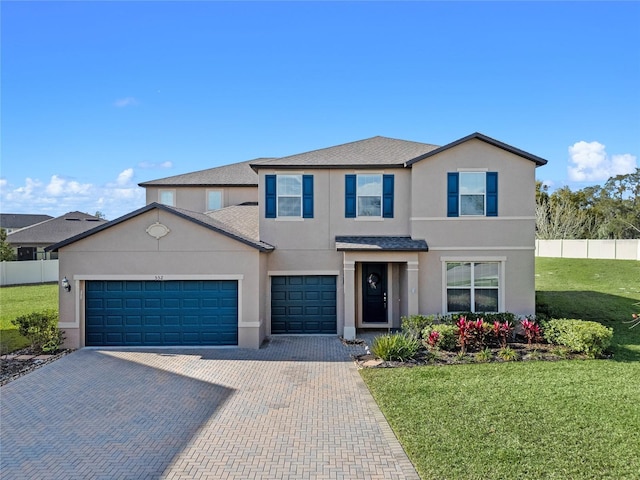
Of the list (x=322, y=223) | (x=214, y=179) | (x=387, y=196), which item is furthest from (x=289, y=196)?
(x=214, y=179)

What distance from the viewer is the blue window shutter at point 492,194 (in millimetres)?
15477

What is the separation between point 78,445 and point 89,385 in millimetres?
3387

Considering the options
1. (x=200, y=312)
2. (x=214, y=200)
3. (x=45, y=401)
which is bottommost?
(x=45, y=401)

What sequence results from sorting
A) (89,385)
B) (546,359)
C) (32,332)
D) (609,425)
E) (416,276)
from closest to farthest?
(609,425)
(89,385)
(546,359)
(32,332)
(416,276)

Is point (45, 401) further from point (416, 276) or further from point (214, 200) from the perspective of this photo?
point (214, 200)

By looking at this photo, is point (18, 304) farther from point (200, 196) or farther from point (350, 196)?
point (350, 196)

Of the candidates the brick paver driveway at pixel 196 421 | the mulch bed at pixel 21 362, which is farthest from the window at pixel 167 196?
the brick paver driveway at pixel 196 421

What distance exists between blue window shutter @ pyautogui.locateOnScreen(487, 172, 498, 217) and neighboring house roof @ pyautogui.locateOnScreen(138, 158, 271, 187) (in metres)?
11.1

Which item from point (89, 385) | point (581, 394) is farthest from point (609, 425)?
point (89, 385)

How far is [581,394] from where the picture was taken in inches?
363

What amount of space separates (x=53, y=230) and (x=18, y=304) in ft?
66.9

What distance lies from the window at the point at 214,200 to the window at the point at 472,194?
11982 mm

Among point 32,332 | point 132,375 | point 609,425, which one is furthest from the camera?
point 32,332

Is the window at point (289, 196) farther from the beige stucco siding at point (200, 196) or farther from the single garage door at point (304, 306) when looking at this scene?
the beige stucco siding at point (200, 196)
